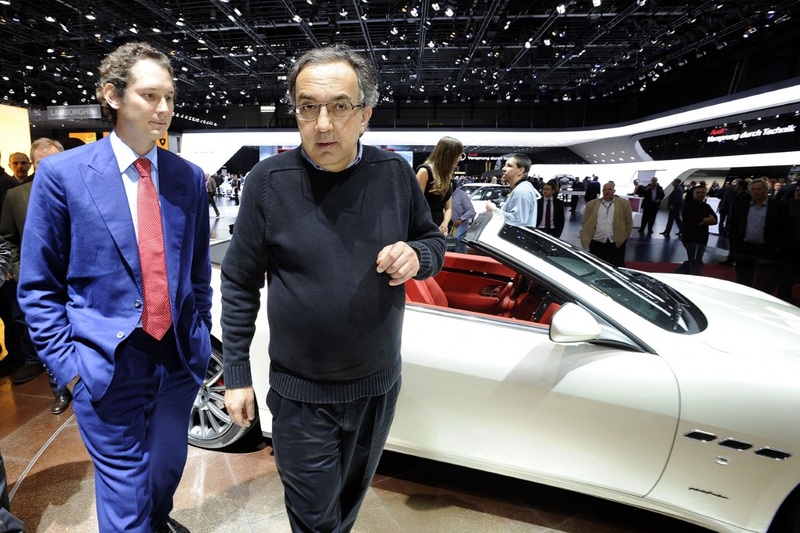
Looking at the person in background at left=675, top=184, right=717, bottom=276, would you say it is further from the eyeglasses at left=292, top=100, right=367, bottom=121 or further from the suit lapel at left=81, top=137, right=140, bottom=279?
the suit lapel at left=81, top=137, right=140, bottom=279

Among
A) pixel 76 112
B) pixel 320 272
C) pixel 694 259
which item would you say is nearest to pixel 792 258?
pixel 694 259

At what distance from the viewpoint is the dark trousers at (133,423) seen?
1.34 m

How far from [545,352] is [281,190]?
1128 millimetres

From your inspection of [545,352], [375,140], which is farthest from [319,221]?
[375,140]

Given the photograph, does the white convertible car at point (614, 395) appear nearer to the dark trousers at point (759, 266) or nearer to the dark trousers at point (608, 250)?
the dark trousers at point (608, 250)

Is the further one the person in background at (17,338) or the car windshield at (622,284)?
the person in background at (17,338)

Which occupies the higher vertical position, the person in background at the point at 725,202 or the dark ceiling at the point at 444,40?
the dark ceiling at the point at 444,40

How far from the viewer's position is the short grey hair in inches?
43.6

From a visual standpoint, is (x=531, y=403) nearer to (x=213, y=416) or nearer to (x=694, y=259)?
(x=213, y=416)

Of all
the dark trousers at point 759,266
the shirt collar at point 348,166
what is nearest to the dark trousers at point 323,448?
the shirt collar at point 348,166

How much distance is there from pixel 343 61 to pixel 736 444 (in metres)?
1.70

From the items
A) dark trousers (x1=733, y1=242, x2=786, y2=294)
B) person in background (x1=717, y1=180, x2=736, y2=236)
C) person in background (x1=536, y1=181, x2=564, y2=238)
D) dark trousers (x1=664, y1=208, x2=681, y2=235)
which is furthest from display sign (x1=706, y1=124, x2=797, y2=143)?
person in background (x1=536, y1=181, x2=564, y2=238)

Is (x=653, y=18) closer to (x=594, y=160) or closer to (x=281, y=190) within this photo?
(x=594, y=160)

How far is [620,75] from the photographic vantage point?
49.1 feet
